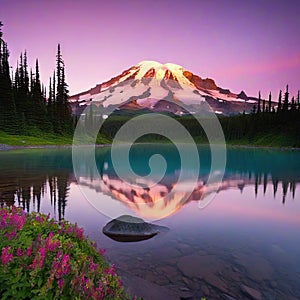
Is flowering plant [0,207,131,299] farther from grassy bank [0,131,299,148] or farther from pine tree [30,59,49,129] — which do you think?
pine tree [30,59,49,129]

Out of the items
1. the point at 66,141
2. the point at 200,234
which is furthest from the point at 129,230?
the point at 66,141

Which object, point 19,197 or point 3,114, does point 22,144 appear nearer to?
point 3,114

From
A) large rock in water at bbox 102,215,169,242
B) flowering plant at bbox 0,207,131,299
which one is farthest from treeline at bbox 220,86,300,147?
flowering plant at bbox 0,207,131,299

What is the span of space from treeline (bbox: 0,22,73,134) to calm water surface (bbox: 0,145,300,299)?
58827 mm

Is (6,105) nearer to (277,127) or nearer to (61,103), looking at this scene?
(61,103)

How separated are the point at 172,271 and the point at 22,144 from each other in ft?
233

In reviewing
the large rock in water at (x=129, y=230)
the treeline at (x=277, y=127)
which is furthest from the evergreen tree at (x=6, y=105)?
the treeline at (x=277, y=127)

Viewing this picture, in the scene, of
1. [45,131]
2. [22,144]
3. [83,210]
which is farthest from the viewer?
[45,131]

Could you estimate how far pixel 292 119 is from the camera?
125500 millimetres

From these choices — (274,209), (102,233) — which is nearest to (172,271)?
(102,233)

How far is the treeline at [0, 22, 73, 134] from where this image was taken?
79250 millimetres

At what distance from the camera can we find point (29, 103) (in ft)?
305

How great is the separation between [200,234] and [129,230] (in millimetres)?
3494

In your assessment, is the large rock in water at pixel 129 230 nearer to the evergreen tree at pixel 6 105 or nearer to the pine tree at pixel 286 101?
the evergreen tree at pixel 6 105
